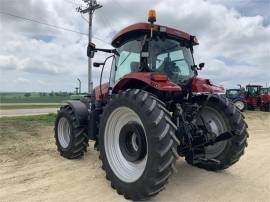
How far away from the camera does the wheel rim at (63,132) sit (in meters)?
7.05

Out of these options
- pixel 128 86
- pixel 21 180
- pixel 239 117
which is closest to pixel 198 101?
pixel 239 117

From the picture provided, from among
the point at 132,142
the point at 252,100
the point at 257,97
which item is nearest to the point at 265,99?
the point at 257,97

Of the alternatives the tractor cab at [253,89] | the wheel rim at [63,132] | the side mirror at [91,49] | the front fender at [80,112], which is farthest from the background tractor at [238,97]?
the side mirror at [91,49]

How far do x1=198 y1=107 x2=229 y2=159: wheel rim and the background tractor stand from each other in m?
16.9

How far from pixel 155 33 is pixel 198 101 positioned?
1368 mm

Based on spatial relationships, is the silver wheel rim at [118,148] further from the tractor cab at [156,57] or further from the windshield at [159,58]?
the windshield at [159,58]

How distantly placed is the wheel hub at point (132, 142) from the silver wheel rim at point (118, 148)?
66mm

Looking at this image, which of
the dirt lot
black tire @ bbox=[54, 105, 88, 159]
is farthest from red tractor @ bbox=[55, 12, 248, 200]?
black tire @ bbox=[54, 105, 88, 159]

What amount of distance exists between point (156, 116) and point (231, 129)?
1807 mm

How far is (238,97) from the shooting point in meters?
23.0

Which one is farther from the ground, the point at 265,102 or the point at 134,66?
the point at 134,66

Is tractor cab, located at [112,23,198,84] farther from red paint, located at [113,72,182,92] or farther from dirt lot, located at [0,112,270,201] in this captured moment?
dirt lot, located at [0,112,270,201]

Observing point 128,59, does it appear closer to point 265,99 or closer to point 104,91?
point 104,91

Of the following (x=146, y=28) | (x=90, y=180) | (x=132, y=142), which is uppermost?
(x=146, y=28)
